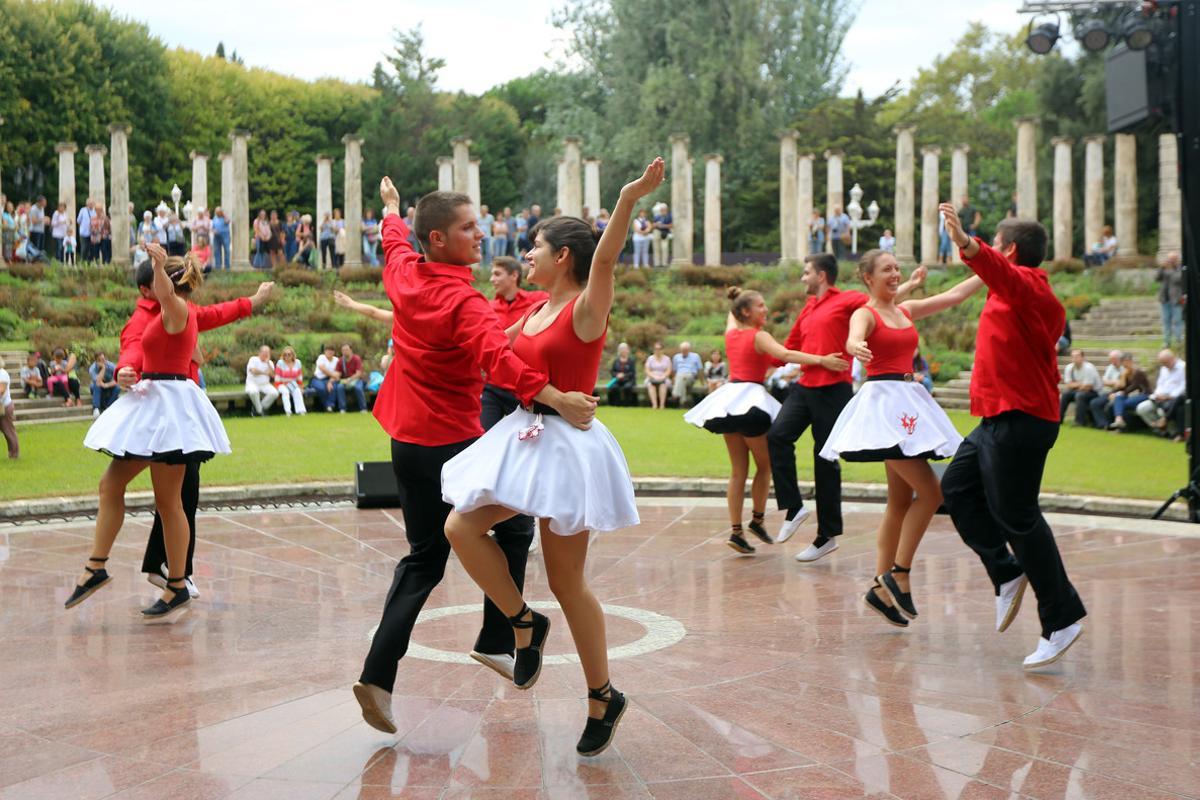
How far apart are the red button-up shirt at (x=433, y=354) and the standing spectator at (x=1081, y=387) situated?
17529 mm

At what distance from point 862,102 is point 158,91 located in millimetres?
29904

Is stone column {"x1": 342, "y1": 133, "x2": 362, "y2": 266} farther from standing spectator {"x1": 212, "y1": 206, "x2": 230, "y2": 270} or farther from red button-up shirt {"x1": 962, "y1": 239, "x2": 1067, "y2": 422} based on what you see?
red button-up shirt {"x1": 962, "y1": 239, "x2": 1067, "y2": 422}

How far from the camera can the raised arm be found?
489 cm

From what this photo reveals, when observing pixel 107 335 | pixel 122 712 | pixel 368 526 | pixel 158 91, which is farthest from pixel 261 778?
pixel 158 91

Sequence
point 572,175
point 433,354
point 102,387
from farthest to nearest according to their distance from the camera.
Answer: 1. point 572,175
2. point 102,387
3. point 433,354

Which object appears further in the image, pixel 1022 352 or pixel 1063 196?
pixel 1063 196

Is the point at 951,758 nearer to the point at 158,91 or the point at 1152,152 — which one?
the point at 1152,152

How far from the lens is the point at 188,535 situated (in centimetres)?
815

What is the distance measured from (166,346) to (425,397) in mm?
3011

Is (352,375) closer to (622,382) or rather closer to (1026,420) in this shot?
(622,382)

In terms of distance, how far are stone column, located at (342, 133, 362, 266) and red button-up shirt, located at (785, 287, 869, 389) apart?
A: 115ft

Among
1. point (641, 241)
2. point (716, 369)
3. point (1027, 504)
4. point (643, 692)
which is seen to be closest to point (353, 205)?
point (641, 241)

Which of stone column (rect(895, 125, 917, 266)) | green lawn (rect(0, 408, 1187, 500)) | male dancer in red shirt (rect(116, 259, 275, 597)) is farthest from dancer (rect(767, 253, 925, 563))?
stone column (rect(895, 125, 917, 266))

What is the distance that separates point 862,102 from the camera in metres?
55.4
